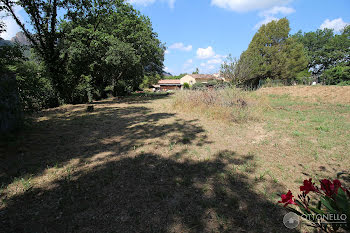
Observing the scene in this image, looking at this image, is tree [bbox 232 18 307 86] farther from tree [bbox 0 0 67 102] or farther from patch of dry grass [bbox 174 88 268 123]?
tree [bbox 0 0 67 102]

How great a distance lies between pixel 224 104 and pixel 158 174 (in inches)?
224

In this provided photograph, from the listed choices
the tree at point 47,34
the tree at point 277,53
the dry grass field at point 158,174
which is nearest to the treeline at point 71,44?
the tree at point 47,34

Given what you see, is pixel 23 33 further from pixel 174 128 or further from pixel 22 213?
pixel 22 213

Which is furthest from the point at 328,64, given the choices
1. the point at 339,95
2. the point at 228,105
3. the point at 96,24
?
the point at 96,24

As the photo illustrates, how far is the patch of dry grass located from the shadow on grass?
3.20 meters

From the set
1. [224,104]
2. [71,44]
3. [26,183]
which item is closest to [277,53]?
[224,104]

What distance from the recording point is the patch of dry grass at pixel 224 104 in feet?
22.1

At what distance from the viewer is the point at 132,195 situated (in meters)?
2.38

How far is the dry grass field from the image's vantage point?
1978 mm

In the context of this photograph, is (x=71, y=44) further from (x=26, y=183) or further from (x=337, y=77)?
(x=337, y=77)

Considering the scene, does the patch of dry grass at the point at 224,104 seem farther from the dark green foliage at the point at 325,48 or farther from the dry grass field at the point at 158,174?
the dark green foliage at the point at 325,48

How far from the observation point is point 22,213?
6.55 ft

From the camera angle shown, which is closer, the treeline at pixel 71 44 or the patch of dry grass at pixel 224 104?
the patch of dry grass at pixel 224 104

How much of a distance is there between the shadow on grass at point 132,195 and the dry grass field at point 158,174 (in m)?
0.01
